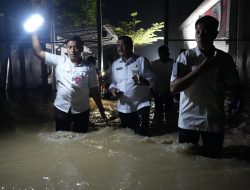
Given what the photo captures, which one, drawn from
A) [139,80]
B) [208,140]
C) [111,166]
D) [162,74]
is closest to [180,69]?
[208,140]

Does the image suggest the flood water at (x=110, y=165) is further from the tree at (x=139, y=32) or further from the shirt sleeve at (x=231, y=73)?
the tree at (x=139, y=32)

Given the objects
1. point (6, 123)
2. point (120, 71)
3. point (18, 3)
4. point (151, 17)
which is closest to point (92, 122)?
point (6, 123)

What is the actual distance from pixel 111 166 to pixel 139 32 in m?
23.7

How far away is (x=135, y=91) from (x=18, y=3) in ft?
28.8

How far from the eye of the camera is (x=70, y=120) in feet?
16.6

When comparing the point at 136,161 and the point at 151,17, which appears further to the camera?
the point at 151,17

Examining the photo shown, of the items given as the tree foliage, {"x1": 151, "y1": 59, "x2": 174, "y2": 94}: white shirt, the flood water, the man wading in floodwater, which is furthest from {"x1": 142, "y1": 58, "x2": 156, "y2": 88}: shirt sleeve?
the tree foliage

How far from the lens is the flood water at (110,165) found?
9.80 feet

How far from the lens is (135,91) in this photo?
5.12 meters

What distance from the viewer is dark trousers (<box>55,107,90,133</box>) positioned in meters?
4.98

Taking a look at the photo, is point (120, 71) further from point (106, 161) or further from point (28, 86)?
point (28, 86)

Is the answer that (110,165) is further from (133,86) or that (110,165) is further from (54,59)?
(54,59)

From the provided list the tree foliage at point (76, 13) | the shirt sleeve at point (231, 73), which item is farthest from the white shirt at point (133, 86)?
the tree foliage at point (76, 13)

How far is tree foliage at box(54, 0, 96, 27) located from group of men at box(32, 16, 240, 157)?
1378 centimetres
